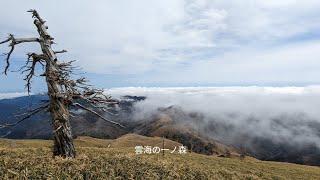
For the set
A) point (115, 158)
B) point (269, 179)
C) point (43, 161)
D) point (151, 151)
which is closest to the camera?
point (43, 161)

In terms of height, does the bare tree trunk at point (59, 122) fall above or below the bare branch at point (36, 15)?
below

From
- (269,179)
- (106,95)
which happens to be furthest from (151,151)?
(106,95)

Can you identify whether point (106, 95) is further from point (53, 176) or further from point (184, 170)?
point (53, 176)

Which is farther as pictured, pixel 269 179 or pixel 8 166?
pixel 269 179

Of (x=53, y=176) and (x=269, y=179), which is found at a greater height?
(x=53, y=176)

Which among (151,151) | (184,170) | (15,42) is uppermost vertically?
(15,42)

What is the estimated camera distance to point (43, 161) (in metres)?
22.4

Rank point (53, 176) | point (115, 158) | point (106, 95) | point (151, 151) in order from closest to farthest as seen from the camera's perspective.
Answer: point (53, 176) < point (115, 158) < point (106, 95) < point (151, 151)

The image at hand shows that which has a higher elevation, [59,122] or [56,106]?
[56,106]

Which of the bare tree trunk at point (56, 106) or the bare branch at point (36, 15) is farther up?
the bare branch at point (36, 15)

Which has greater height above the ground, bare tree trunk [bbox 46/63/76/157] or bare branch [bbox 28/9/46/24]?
bare branch [bbox 28/9/46/24]

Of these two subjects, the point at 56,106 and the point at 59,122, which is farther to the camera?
the point at 56,106

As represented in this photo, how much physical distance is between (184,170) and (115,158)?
4.20 metres

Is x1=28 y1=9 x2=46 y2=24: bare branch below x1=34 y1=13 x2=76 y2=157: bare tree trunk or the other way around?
the other way around
